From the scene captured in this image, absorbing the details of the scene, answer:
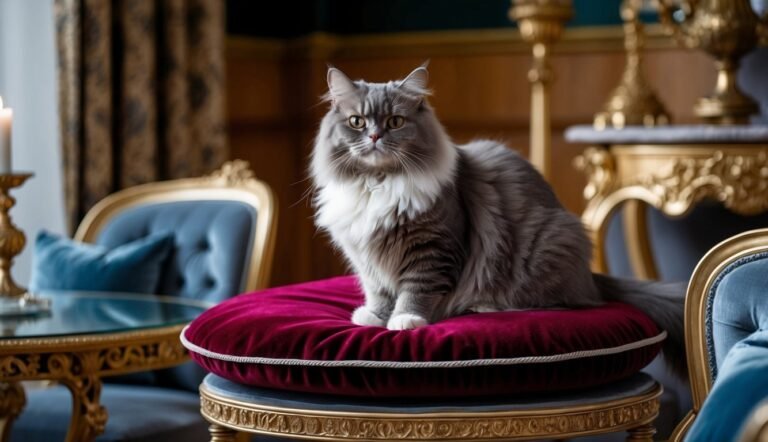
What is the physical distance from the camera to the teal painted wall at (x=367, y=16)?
484 cm

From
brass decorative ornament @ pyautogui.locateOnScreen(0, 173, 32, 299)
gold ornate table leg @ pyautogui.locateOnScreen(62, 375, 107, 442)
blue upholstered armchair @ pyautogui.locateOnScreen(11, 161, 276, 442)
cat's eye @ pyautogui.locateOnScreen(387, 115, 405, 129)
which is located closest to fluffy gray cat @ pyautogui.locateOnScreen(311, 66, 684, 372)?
cat's eye @ pyautogui.locateOnScreen(387, 115, 405, 129)

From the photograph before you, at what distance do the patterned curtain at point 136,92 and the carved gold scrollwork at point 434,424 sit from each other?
2185 millimetres

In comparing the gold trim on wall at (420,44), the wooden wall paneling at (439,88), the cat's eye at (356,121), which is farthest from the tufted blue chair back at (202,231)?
the gold trim on wall at (420,44)

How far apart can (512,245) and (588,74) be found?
280cm

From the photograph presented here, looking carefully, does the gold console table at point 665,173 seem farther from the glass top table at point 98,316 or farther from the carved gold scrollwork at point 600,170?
the glass top table at point 98,316

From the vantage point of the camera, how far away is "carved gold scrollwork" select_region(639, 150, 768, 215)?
8.95ft

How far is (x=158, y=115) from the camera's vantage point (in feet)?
13.8

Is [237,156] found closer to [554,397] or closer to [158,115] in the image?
[158,115]

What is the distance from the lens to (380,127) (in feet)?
6.42

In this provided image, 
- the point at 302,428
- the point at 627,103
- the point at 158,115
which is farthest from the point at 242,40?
the point at 302,428

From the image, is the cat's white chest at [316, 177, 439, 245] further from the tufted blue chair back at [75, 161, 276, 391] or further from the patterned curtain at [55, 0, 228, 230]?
the patterned curtain at [55, 0, 228, 230]

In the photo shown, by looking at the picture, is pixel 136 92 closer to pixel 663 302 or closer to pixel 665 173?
pixel 665 173

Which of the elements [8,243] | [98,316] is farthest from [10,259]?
[98,316]

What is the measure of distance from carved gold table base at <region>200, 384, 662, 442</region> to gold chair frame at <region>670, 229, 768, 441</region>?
102mm
